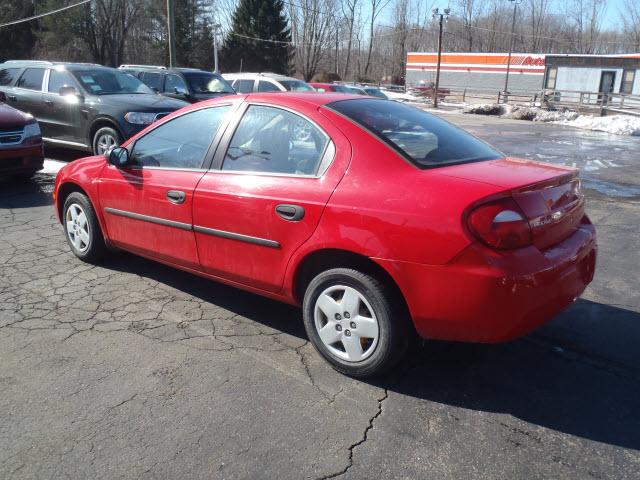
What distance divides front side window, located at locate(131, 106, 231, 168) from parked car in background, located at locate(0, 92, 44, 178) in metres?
4.45

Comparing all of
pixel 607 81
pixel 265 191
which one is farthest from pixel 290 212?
pixel 607 81

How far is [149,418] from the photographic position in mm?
2850

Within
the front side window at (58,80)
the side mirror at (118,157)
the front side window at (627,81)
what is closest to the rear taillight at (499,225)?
the side mirror at (118,157)

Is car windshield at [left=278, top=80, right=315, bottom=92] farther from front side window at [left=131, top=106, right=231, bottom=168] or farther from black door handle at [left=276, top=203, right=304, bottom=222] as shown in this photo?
black door handle at [left=276, top=203, right=304, bottom=222]

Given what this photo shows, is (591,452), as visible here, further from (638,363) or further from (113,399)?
(113,399)

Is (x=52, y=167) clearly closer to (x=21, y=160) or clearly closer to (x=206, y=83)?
(x=21, y=160)

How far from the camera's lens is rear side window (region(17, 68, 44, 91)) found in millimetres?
10461

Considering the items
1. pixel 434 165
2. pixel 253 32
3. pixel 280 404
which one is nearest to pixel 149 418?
pixel 280 404

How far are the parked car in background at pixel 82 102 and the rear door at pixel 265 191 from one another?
6014 mm

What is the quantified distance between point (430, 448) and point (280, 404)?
80 centimetres

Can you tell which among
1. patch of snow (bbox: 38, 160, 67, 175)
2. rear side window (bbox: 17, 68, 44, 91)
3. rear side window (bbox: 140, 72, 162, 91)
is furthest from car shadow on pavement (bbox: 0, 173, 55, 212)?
rear side window (bbox: 140, 72, 162, 91)

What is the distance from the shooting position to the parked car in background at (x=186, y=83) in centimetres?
1314

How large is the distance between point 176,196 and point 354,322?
5.26 ft

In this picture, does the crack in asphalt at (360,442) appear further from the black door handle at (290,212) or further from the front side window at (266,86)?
the front side window at (266,86)
